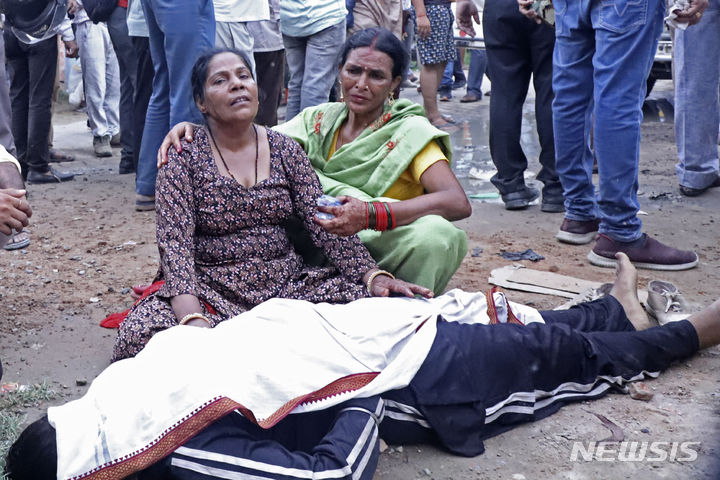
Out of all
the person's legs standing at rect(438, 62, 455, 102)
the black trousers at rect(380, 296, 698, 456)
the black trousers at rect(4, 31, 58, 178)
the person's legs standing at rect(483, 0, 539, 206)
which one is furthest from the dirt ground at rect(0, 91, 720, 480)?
the person's legs standing at rect(438, 62, 455, 102)

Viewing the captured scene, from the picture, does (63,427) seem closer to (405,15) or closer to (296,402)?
(296,402)

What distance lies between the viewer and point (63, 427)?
210 centimetres

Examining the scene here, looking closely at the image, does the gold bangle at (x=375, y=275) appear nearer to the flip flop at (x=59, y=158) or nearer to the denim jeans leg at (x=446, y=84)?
the flip flop at (x=59, y=158)

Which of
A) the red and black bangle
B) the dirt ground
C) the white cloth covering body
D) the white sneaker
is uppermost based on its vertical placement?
the red and black bangle

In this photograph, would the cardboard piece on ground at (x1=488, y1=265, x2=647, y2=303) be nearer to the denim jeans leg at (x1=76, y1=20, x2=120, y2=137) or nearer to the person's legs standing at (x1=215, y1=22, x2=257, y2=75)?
the person's legs standing at (x1=215, y1=22, x2=257, y2=75)

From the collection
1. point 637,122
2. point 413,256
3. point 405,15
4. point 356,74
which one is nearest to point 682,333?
point 413,256

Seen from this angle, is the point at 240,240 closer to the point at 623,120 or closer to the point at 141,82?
the point at 623,120

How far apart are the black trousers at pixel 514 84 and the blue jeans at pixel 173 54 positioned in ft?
5.58

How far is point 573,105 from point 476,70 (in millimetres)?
5803

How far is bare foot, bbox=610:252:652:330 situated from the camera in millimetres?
3164

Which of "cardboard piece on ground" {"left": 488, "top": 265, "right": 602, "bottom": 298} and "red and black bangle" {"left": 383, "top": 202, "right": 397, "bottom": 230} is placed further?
"cardboard piece on ground" {"left": 488, "top": 265, "right": 602, "bottom": 298}

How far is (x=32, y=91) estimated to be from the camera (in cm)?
596

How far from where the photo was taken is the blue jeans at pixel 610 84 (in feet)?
12.5

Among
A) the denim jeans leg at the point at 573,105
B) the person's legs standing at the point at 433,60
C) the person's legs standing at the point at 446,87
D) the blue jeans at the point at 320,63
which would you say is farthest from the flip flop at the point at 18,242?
the person's legs standing at the point at 446,87
